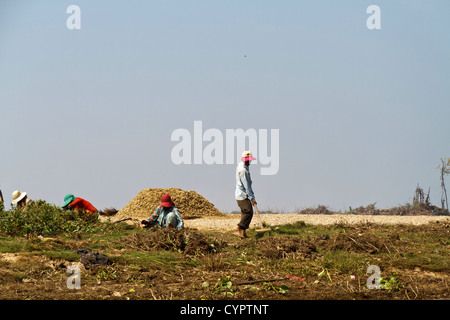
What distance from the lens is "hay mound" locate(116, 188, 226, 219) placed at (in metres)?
21.8

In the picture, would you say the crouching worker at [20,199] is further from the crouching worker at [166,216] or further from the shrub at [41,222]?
the crouching worker at [166,216]

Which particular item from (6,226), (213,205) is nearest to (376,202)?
(213,205)

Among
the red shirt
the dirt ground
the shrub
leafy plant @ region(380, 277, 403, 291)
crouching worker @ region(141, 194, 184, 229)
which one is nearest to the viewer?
the dirt ground

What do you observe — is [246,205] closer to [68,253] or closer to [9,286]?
[68,253]

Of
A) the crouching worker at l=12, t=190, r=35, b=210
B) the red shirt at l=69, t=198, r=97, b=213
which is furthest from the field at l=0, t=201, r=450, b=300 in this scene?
the crouching worker at l=12, t=190, r=35, b=210

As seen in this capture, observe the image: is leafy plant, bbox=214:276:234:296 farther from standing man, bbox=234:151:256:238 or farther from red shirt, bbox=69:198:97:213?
red shirt, bbox=69:198:97:213

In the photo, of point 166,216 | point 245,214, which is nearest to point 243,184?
point 245,214

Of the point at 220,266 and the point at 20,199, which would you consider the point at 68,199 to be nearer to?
the point at 20,199

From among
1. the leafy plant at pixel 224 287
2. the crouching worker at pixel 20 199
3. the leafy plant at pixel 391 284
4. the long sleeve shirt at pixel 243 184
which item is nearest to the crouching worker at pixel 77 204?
the crouching worker at pixel 20 199

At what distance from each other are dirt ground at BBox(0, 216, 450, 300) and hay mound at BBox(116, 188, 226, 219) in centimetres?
927

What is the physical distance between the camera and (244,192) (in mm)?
13273

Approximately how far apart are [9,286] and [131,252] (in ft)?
9.75

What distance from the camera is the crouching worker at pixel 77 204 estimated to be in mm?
15445

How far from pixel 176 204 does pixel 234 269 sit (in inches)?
505
